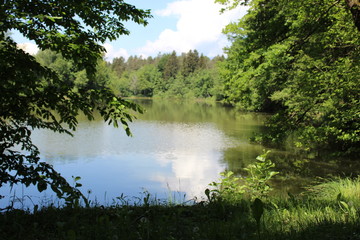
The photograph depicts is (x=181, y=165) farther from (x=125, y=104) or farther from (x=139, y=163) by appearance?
(x=125, y=104)

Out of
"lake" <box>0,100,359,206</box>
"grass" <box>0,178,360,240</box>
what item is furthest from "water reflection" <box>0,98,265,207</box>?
"grass" <box>0,178,360,240</box>

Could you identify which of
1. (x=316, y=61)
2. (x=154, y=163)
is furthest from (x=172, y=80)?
(x=316, y=61)

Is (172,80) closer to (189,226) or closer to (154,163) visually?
(154,163)

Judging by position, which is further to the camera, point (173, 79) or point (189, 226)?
point (173, 79)

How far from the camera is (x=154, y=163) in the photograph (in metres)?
13.6

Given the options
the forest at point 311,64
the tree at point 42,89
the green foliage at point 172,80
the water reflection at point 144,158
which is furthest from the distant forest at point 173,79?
the tree at point 42,89

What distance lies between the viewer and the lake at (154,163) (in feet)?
31.2

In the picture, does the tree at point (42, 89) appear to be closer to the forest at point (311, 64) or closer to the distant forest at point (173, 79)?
the forest at point (311, 64)

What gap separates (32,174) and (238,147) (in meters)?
14.2

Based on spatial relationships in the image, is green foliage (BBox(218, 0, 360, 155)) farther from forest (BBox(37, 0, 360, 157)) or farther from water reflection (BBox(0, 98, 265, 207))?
water reflection (BBox(0, 98, 265, 207))

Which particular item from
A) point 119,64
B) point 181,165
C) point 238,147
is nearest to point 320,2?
point 181,165

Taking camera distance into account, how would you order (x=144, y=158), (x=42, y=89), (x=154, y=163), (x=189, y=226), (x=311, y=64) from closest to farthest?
1. (x=189, y=226)
2. (x=42, y=89)
3. (x=311, y=64)
4. (x=154, y=163)
5. (x=144, y=158)

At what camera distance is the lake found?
9.52 metres

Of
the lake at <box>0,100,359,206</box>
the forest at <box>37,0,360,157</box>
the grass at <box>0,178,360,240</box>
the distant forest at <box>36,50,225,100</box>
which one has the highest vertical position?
the distant forest at <box>36,50,225,100</box>
